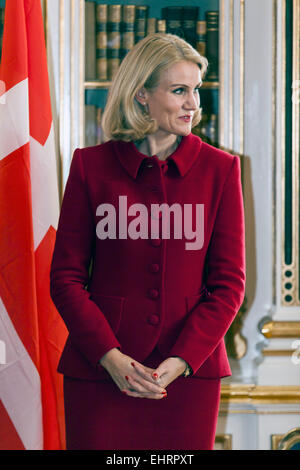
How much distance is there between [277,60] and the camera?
6.44 ft

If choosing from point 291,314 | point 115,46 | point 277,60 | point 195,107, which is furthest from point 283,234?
point 115,46

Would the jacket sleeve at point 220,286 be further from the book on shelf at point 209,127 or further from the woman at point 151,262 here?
the book on shelf at point 209,127

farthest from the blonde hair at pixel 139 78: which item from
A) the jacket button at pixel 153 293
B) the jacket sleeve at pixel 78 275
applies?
the jacket button at pixel 153 293

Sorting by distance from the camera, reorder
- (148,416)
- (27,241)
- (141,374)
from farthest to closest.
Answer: (27,241) < (148,416) < (141,374)

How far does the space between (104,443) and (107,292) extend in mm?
368

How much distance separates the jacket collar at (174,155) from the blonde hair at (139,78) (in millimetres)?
26

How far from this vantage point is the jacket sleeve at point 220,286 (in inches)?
50.0

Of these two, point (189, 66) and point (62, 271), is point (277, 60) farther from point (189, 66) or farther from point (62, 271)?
point (62, 271)

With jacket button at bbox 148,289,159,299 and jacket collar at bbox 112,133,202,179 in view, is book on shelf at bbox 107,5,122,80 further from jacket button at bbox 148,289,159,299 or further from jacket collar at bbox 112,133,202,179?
jacket button at bbox 148,289,159,299

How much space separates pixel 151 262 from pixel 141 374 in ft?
0.86

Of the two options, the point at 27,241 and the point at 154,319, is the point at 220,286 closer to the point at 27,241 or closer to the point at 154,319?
the point at 154,319

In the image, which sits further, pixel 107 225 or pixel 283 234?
pixel 283 234

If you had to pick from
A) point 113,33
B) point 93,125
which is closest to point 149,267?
point 93,125

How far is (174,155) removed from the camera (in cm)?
136
